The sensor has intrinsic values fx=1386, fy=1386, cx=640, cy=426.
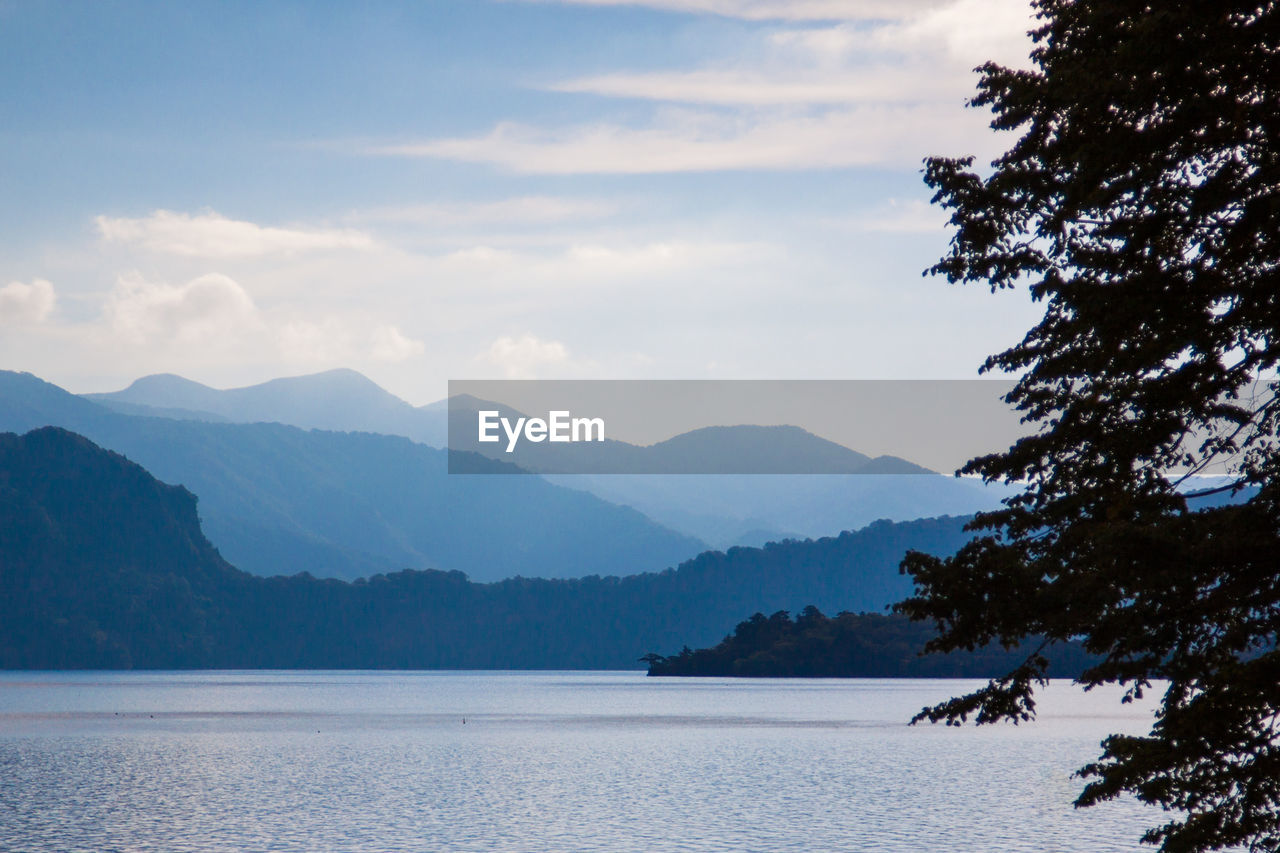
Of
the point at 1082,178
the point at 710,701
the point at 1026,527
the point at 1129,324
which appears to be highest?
the point at 1082,178

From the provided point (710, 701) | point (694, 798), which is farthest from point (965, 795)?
point (710, 701)

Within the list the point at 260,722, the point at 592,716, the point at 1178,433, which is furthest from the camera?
the point at 592,716

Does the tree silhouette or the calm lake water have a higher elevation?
the tree silhouette

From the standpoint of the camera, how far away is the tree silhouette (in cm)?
1788

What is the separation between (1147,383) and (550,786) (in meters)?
57.2

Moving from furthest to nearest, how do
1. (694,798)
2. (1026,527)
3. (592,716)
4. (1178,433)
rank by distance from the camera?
(592,716)
(694,798)
(1026,527)
(1178,433)

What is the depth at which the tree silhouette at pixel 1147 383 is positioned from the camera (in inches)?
704

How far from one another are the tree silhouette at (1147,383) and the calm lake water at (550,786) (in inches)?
1221

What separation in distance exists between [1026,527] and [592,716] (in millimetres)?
130534

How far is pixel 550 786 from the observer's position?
72.6 meters

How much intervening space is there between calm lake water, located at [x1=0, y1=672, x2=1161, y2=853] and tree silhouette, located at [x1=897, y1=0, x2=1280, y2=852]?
31001 mm

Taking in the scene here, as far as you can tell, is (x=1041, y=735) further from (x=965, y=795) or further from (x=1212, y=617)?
(x=1212, y=617)

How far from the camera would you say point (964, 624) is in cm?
2162

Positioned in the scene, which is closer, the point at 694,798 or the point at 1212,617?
the point at 1212,617
